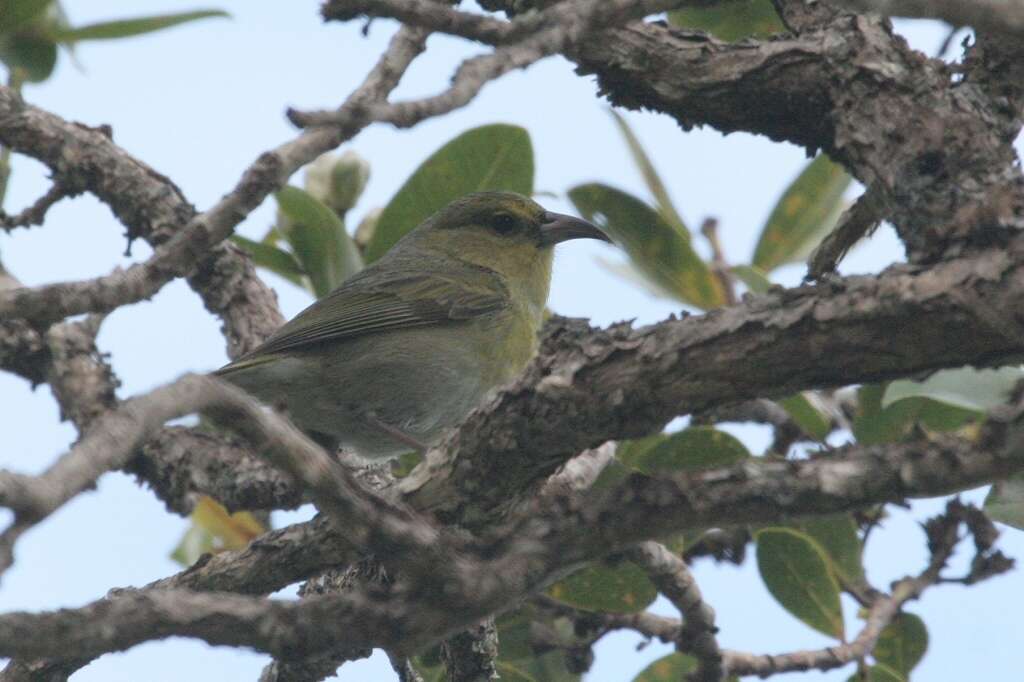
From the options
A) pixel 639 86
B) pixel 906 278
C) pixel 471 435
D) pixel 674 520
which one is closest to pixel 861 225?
pixel 639 86

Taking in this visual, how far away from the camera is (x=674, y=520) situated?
2408 mm

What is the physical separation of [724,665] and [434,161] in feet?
8.57

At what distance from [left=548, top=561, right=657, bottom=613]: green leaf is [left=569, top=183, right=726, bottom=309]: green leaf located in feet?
4.75

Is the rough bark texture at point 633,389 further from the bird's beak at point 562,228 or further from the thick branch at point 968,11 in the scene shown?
the bird's beak at point 562,228

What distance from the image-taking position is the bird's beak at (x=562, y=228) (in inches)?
258

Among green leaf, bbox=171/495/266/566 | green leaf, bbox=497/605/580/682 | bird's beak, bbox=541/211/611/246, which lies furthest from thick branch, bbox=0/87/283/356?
green leaf, bbox=497/605/580/682

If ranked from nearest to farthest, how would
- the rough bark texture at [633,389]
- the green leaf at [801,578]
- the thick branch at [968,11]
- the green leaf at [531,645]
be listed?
1. the thick branch at [968,11]
2. the rough bark texture at [633,389]
3. the green leaf at [801,578]
4. the green leaf at [531,645]

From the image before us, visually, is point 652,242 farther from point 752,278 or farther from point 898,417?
point 898,417

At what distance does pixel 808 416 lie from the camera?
4.74m

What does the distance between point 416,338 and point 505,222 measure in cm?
116

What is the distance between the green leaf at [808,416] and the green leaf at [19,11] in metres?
2.99

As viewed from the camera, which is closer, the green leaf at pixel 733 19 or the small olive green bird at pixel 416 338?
the green leaf at pixel 733 19

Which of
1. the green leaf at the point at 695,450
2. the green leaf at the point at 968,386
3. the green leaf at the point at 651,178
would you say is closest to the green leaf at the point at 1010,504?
the green leaf at the point at 968,386

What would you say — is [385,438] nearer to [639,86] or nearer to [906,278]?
[639,86]
